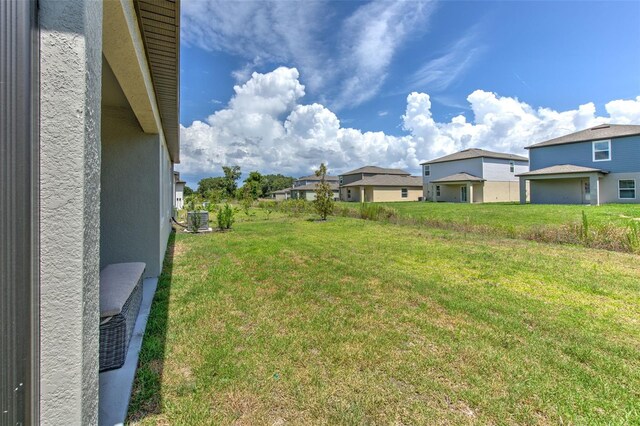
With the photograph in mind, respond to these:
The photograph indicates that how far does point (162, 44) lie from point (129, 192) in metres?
2.89

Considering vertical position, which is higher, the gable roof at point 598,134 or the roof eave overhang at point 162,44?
the gable roof at point 598,134

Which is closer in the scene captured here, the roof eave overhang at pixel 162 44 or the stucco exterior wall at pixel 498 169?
the roof eave overhang at pixel 162 44

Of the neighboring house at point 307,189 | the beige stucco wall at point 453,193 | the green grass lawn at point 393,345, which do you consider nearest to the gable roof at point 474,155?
the beige stucco wall at point 453,193

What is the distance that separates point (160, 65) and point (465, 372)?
17.7ft

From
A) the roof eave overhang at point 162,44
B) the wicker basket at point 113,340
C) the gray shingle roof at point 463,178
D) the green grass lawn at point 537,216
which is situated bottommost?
the wicker basket at point 113,340

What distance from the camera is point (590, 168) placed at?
76.5ft

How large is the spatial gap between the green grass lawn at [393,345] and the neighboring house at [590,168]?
2164cm

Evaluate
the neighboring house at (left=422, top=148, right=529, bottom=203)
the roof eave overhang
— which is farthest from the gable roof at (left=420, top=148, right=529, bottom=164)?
the roof eave overhang

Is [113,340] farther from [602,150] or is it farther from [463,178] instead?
[463,178]

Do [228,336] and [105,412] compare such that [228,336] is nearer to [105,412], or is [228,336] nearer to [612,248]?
[105,412]

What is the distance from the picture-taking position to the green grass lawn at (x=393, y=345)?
2352mm

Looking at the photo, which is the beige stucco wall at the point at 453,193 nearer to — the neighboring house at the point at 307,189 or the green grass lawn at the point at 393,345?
the neighboring house at the point at 307,189

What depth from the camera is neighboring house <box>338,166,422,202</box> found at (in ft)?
132

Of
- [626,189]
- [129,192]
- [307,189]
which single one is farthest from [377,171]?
[129,192]
